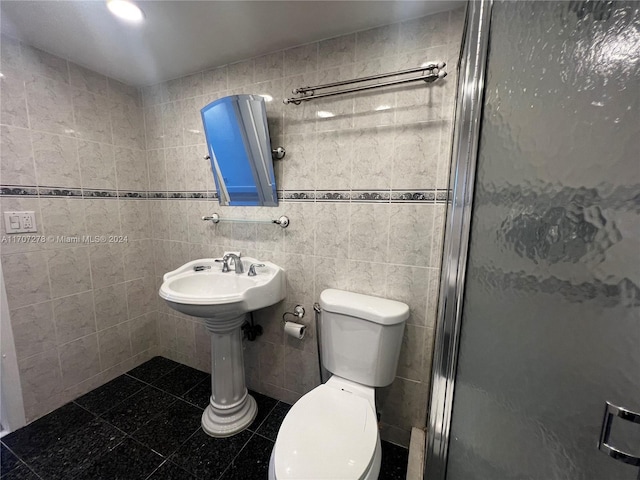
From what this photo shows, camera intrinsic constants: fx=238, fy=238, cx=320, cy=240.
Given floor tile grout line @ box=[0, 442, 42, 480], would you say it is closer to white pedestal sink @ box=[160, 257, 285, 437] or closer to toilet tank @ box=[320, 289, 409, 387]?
white pedestal sink @ box=[160, 257, 285, 437]

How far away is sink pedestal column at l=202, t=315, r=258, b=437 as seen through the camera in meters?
1.29

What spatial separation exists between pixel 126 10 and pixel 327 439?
184cm

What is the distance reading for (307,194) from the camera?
1.29 m

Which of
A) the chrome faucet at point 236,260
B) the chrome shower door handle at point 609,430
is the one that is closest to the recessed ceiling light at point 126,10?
the chrome faucet at point 236,260

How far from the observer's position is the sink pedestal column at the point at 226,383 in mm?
1288

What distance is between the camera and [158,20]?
1.05 meters

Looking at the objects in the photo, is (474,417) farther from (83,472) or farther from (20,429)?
(20,429)

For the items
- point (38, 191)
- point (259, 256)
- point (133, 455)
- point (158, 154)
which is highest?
point (158, 154)

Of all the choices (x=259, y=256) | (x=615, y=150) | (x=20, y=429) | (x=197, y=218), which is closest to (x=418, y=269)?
(x=615, y=150)

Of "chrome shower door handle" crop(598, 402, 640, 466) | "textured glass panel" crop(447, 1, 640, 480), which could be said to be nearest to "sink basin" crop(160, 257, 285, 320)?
"textured glass panel" crop(447, 1, 640, 480)

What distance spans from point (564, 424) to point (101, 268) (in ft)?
7.33

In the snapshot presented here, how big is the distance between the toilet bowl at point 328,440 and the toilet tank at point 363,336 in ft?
0.35

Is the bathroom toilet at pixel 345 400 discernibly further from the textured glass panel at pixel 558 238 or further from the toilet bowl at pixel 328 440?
the textured glass panel at pixel 558 238

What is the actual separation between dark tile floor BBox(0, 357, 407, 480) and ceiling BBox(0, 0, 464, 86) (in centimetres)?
201
